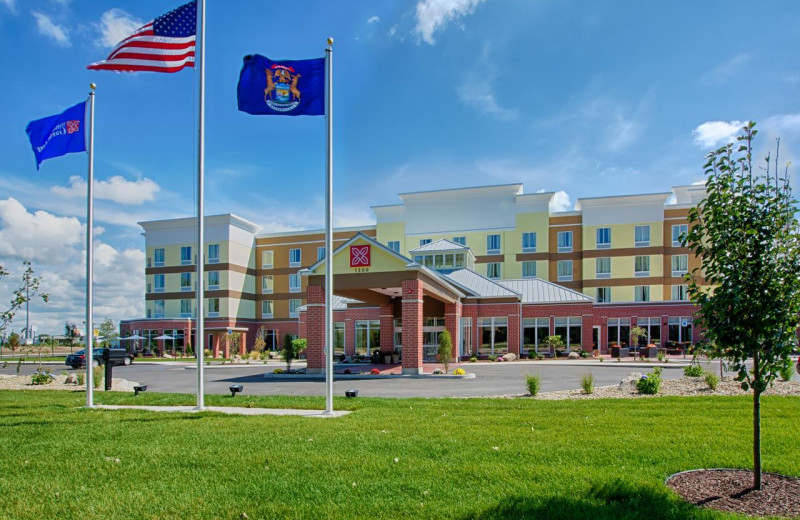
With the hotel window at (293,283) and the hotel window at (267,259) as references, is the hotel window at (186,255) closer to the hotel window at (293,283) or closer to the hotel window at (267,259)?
the hotel window at (267,259)

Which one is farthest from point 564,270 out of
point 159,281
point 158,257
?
point 158,257

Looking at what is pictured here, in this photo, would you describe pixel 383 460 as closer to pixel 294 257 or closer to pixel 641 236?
pixel 641 236

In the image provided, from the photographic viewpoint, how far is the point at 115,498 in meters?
6.04

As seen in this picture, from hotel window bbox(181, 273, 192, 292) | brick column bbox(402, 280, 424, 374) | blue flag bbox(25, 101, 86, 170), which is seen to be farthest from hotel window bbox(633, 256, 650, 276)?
blue flag bbox(25, 101, 86, 170)

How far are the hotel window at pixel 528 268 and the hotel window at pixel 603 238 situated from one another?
6.24 m

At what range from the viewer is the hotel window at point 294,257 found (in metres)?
65.2

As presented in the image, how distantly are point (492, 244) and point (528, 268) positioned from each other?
417 cm

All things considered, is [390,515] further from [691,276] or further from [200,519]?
[691,276]

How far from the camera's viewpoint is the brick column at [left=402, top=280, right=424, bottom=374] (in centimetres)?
2492

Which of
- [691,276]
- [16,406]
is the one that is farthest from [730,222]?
[16,406]

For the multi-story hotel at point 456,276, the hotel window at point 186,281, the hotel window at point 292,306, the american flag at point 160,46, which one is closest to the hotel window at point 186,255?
the multi-story hotel at point 456,276

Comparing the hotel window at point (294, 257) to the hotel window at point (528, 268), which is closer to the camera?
the hotel window at point (528, 268)

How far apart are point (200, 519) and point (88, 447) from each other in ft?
14.0

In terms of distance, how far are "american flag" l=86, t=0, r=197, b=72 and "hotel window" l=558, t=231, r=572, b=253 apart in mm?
47074
